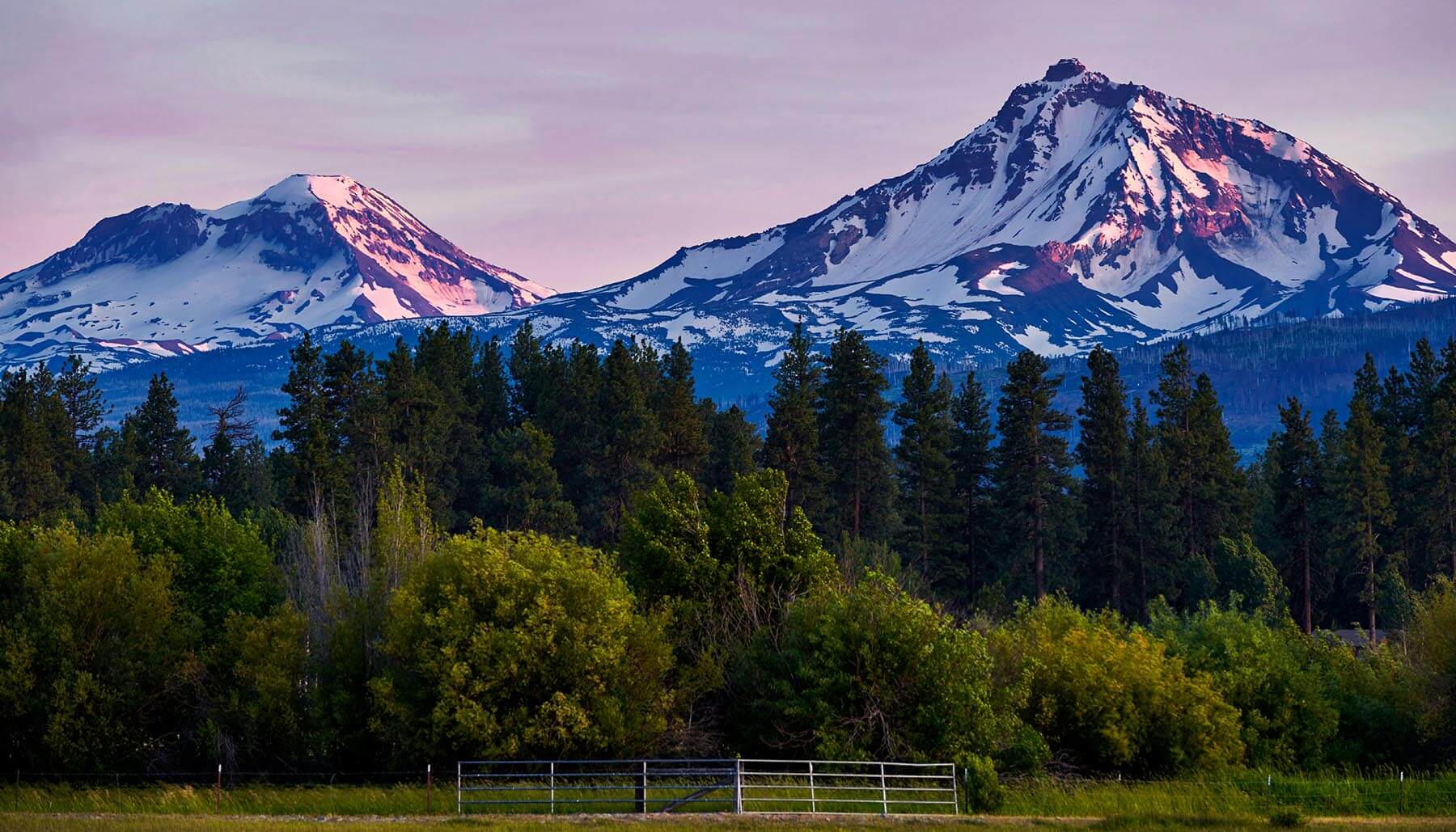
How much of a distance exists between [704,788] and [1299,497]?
221 ft

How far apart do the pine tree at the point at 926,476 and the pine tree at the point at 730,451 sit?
1007 centimetres

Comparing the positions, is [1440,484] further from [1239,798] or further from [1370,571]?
[1239,798]

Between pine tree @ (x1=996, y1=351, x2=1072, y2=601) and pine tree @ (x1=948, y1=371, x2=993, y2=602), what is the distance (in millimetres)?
1420

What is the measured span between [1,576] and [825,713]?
35043 millimetres

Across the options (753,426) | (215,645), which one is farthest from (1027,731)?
(753,426)

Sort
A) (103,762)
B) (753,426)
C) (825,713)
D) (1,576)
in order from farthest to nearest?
1. (753,426)
2. (1,576)
3. (103,762)
4. (825,713)

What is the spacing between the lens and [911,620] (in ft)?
178

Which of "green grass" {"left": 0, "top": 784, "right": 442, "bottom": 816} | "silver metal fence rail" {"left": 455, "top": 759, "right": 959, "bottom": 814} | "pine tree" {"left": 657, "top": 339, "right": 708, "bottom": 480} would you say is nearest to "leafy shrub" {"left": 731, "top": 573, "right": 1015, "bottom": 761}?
"silver metal fence rail" {"left": 455, "top": 759, "right": 959, "bottom": 814}

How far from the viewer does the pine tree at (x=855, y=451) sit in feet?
346

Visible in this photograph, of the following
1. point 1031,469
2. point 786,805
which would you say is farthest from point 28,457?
point 786,805

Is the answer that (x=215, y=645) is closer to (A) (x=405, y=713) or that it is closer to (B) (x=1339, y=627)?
(A) (x=405, y=713)

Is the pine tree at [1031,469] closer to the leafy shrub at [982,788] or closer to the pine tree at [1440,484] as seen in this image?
the pine tree at [1440,484]

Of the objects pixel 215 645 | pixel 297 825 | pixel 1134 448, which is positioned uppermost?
pixel 1134 448

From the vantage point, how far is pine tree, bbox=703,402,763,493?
10469 cm
